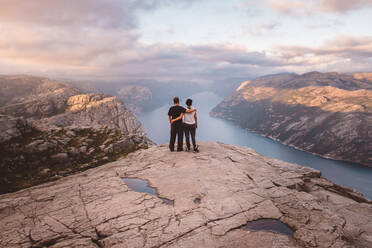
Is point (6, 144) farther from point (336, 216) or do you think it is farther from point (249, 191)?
point (336, 216)

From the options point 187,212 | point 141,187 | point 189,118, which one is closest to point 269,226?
point 187,212

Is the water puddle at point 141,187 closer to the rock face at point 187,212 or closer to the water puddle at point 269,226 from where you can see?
the rock face at point 187,212

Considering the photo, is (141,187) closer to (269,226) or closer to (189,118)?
(269,226)

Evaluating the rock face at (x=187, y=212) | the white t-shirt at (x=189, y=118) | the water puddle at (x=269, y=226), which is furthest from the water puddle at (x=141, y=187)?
the white t-shirt at (x=189, y=118)

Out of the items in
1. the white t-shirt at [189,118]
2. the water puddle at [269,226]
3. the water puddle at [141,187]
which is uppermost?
the white t-shirt at [189,118]

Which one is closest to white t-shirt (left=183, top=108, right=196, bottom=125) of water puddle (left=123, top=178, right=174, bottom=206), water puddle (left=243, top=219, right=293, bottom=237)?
water puddle (left=123, top=178, right=174, bottom=206)

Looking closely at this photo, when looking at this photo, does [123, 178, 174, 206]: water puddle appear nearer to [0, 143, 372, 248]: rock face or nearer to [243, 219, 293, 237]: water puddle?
[0, 143, 372, 248]: rock face

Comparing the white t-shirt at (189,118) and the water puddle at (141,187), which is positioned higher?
the white t-shirt at (189,118)
